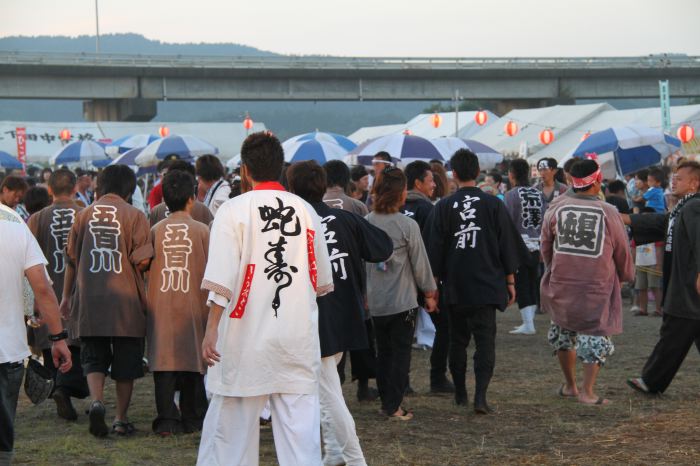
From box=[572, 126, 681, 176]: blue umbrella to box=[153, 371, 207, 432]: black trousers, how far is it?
1205cm

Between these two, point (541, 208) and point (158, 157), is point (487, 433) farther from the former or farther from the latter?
point (158, 157)

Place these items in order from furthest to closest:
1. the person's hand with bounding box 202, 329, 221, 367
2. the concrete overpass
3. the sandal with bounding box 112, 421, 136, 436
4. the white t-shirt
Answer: the concrete overpass → the sandal with bounding box 112, 421, 136, 436 → the white t-shirt → the person's hand with bounding box 202, 329, 221, 367

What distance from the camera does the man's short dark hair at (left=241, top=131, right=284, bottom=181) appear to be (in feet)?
15.4

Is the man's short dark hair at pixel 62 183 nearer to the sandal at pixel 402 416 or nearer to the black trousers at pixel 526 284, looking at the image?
the sandal at pixel 402 416

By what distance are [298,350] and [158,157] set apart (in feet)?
55.3

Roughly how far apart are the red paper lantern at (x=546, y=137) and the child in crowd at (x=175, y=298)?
2648cm

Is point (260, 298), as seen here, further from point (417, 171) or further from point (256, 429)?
point (417, 171)

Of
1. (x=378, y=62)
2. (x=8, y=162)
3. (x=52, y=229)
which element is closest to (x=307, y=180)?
(x=52, y=229)

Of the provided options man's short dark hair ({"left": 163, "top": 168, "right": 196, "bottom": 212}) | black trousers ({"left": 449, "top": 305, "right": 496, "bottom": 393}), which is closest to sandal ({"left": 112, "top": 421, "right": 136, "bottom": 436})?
man's short dark hair ({"left": 163, "top": 168, "right": 196, "bottom": 212})

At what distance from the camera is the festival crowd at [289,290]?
4.57m

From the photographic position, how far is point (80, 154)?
29406 mm

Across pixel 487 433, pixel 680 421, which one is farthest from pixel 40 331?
pixel 680 421

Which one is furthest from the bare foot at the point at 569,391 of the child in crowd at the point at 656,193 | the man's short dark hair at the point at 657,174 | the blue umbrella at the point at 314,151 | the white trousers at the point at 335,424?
the blue umbrella at the point at 314,151

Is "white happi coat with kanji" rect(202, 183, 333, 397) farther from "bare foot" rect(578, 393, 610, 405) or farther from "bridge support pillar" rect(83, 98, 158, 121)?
"bridge support pillar" rect(83, 98, 158, 121)
